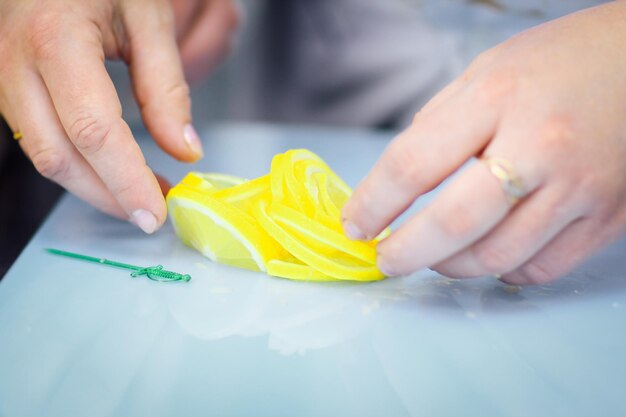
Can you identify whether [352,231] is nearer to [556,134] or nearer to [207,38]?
[556,134]

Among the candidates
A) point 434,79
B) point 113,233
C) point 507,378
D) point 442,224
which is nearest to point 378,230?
point 442,224

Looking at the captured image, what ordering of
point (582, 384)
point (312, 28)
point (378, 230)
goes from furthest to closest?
point (312, 28) → point (378, 230) → point (582, 384)

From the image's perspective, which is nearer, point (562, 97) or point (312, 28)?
point (562, 97)

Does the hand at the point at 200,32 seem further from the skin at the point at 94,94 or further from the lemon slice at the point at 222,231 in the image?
the lemon slice at the point at 222,231

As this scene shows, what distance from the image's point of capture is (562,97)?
2.72 feet

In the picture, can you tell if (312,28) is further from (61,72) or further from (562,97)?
(562,97)

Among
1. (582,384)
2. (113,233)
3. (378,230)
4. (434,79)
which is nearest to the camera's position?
(582,384)

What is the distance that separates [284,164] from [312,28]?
1183mm

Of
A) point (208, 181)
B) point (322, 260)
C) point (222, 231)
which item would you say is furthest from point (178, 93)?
point (322, 260)

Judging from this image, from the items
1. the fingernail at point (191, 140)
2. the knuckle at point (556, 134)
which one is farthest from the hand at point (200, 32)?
the knuckle at point (556, 134)

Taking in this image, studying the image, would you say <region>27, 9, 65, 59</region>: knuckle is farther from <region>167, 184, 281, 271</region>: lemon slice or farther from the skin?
<region>167, 184, 281, 271</region>: lemon slice

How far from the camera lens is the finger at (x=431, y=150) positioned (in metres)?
0.82

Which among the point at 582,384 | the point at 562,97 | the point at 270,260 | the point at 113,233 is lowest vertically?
the point at 113,233

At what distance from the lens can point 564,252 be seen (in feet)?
2.95
